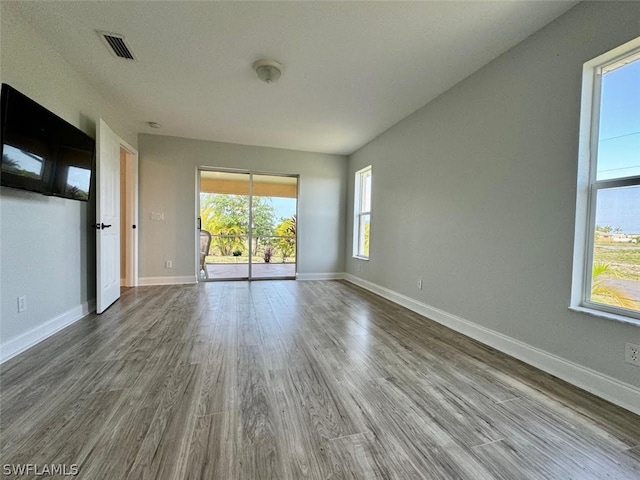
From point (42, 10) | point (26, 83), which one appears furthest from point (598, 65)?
point (26, 83)

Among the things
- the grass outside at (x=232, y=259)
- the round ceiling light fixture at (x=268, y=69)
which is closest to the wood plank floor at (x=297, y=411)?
the round ceiling light fixture at (x=268, y=69)

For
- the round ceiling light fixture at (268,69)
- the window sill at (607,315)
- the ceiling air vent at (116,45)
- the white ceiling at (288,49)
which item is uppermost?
the white ceiling at (288,49)

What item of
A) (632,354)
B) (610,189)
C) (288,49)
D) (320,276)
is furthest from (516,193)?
(320,276)

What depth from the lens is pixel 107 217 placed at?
10.5 feet

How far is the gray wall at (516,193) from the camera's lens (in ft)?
5.87

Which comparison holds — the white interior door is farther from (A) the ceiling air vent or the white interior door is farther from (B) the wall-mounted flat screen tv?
(A) the ceiling air vent

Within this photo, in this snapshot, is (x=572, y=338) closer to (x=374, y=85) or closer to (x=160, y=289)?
(x=374, y=85)

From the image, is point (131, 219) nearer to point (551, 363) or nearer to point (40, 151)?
point (40, 151)

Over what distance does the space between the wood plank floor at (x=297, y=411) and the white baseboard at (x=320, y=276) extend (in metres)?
2.87

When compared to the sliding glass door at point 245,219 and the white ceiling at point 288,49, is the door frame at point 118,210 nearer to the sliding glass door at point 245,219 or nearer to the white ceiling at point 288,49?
the white ceiling at point 288,49

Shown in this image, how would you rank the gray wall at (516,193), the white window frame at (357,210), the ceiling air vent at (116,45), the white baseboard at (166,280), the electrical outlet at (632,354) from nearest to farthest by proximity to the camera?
the electrical outlet at (632,354) → the gray wall at (516,193) → the ceiling air vent at (116,45) → the white baseboard at (166,280) → the white window frame at (357,210)

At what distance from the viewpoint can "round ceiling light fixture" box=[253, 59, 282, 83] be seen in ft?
8.15

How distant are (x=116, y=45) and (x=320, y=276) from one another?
14.6 feet

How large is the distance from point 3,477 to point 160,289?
11.7 feet
